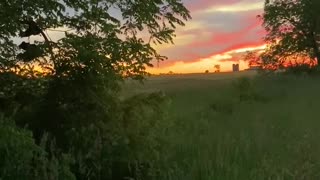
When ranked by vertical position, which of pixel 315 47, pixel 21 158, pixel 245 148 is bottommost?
pixel 245 148

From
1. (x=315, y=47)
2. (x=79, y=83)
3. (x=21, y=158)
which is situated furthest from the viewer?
(x=315, y=47)

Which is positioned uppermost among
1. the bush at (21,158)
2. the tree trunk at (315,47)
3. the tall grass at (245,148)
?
the tree trunk at (315,47)

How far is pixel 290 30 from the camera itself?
50.5 meters

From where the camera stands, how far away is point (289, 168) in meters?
9.78

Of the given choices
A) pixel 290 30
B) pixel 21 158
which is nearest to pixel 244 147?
pixel 21 158

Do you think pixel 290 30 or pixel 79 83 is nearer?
pixel 79 83

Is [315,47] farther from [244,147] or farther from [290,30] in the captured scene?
[244,147]

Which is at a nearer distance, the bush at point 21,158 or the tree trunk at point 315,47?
the bush at point 21,158

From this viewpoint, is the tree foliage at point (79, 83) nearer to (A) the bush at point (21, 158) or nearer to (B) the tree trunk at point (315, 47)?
(A) the bush at point (21, 158)

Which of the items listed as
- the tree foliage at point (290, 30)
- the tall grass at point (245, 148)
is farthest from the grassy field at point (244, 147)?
the tree foliage at point (290, 30)

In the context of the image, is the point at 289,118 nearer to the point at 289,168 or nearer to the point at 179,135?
the point at 179,135

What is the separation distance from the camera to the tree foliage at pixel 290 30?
49469 millimetres

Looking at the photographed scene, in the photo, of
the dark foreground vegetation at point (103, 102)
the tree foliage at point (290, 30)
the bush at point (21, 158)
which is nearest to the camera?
the bush at point (21, 158)

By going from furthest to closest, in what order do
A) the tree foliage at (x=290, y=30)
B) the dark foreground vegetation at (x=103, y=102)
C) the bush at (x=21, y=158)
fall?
the tree foliage at (x=290, y=30) → the dark foreground vegetation at (x=103, y=102) → the bush at (x=21, y=158)
